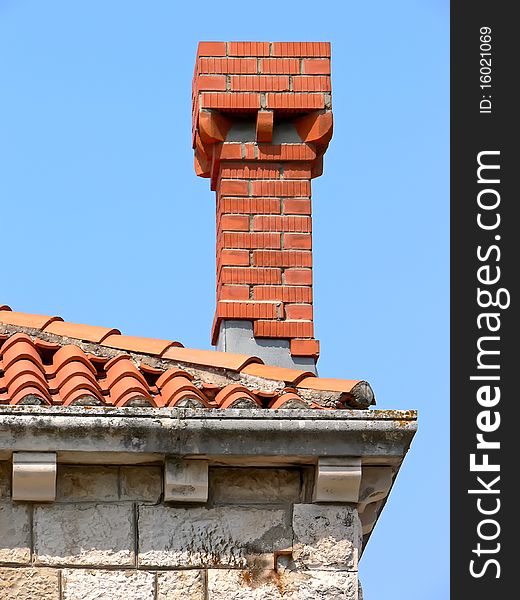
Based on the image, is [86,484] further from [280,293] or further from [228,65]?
[228,65]

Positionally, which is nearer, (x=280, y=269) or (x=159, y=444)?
(x=159, y=444)

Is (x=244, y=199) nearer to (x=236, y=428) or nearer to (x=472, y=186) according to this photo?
(x=472, y=186)

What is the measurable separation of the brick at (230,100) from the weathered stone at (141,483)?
9.91ft

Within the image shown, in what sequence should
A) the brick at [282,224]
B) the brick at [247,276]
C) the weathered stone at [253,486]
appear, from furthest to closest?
the brick at [282,224] < the brick at [247,276] < the weathered stone at [253,486]

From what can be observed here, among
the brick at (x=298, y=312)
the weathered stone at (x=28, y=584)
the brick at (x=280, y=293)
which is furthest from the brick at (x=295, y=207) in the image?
the weathered stone at (x=28, y=584)

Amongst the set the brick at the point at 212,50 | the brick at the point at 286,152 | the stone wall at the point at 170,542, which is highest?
the brick at the point at 212,50

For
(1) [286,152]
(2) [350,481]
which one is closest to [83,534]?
(2) [350,481]

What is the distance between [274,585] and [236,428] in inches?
27.6

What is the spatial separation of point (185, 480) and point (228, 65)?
3.38 m

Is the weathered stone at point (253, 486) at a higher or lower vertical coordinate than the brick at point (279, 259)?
lower

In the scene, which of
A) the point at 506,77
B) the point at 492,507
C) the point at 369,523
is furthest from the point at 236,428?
the point at 506,77

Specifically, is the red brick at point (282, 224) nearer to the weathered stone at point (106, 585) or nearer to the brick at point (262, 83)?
the brick at point (262, 83)

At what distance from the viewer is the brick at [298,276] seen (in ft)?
34.3

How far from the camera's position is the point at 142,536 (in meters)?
8.29
